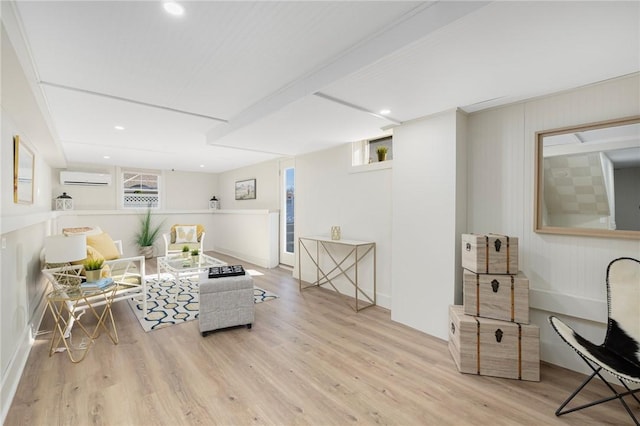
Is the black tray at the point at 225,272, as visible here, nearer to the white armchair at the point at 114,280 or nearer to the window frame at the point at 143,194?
the white armchair at the point at 114,280

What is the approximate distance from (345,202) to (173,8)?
2.99 metres

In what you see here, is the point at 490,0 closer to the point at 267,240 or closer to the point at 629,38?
the point at 629,38

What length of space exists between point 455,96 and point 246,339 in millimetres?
2907

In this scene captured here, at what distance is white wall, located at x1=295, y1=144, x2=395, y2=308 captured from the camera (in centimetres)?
355

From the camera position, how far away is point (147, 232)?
6805 millimetres

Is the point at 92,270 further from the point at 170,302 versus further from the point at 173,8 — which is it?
the point at 173,8

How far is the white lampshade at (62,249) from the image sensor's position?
2.54 meters

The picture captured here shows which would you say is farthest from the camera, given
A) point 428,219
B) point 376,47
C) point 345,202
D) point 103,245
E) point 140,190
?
point 140,190

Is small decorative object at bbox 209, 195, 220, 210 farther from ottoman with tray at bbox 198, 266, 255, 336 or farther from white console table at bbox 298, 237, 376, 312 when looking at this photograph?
ottoman with tray at bbox 198, 266, 255, 336

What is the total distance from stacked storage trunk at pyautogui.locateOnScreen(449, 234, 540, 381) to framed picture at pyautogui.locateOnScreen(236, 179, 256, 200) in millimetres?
5192

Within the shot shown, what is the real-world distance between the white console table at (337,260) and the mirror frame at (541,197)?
5.78 ft

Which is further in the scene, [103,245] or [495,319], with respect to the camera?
[103,245]

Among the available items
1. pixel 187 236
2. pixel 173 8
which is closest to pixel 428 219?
pixel 173 8

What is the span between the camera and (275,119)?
2854 mm
